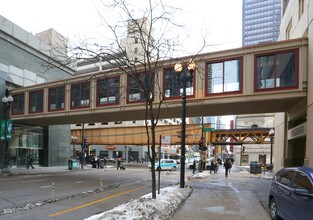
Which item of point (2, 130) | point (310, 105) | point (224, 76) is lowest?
point (2, 130)

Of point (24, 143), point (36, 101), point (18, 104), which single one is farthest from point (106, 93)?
point (24, 143)

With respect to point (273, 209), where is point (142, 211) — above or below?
above

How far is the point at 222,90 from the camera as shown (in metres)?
21.2

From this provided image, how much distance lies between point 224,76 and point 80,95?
1225 cm

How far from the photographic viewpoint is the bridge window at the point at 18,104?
3328cm

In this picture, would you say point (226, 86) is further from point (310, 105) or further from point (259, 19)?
point (259, 19)

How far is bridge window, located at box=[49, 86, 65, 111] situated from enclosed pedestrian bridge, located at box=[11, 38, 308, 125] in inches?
56.5

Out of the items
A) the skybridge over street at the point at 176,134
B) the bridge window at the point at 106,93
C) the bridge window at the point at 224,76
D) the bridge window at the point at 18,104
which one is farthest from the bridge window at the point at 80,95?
the skybridge over street at the point at 176,134

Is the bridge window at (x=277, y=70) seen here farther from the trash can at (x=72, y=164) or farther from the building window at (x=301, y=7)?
the trash can at (x=72, y=164)

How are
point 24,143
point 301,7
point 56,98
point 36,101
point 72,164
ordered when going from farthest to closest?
point 72,164, point 24,143, point 36,101, point 56,98, point 301,7

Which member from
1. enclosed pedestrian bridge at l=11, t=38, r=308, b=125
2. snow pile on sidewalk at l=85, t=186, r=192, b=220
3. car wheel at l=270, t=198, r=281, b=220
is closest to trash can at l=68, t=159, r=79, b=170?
enclosed pedestrian bridge at l=11, t=38, r=308, b=125

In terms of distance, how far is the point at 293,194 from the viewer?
8281 mm

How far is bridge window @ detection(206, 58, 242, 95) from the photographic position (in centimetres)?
2055

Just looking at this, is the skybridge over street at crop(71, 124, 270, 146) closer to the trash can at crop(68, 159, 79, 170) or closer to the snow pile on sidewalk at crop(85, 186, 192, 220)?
the trash can at crop(68, 159, 79, 170)
